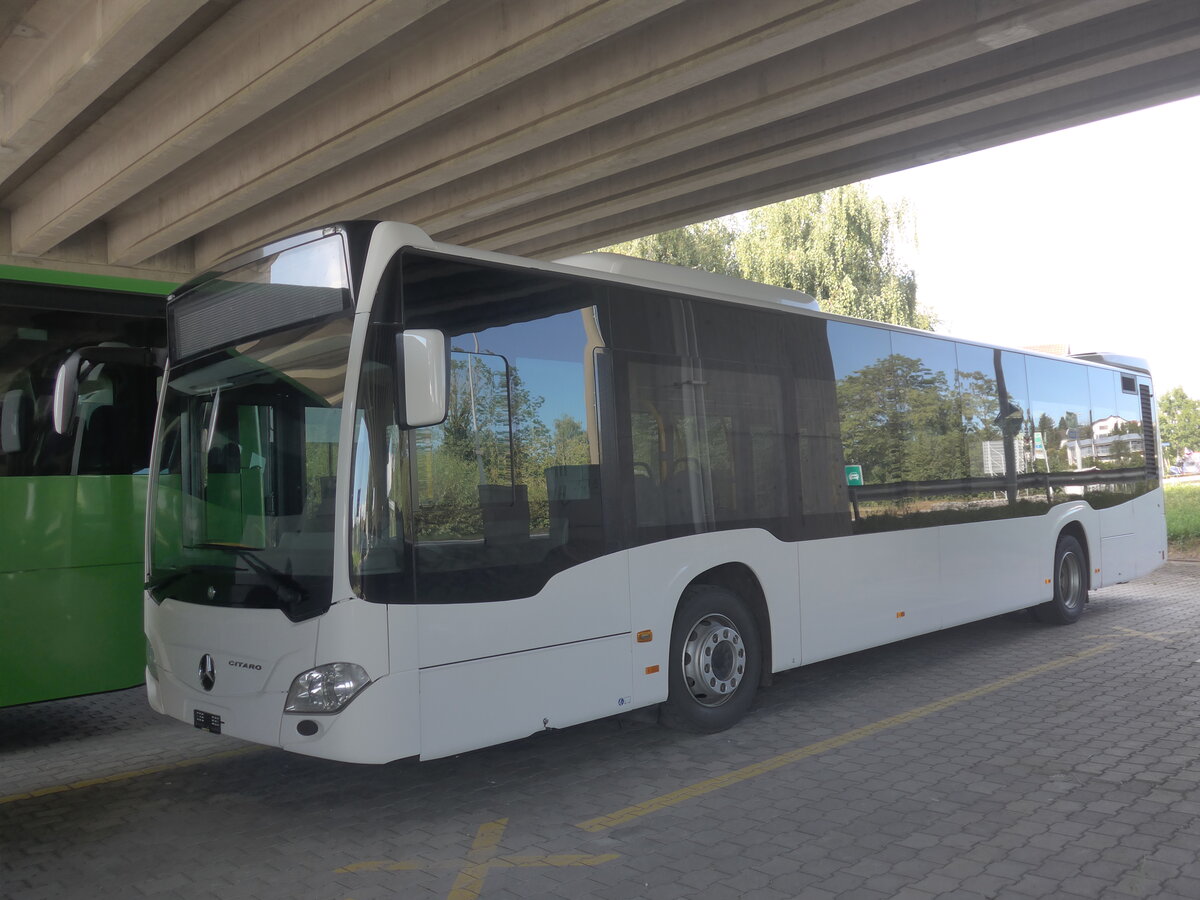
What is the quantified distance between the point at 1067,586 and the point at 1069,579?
0.29 feet

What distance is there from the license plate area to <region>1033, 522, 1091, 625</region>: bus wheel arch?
9040 millimetres

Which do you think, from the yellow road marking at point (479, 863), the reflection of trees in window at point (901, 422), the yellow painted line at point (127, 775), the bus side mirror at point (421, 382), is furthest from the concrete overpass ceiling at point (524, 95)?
the yellow road marking at point (479, 863)

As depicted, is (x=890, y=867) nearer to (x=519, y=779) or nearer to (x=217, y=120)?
(x=519, y=779)

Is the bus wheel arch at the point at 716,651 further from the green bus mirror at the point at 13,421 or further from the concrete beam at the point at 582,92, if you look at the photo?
the green bus mirror at the point at 13,421

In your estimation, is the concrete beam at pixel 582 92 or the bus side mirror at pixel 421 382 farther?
the concrete beam at pixel 582 92

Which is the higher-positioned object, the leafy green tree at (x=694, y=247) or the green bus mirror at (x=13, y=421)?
the leafy green tree at (x=694, y=247)

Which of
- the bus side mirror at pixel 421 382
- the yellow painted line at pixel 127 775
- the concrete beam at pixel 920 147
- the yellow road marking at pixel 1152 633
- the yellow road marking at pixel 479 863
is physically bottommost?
the yellow road marking at pixel 1152 633

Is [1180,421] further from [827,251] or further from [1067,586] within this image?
[1067,586]

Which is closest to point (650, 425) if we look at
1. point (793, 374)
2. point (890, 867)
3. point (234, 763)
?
point (793, 374)

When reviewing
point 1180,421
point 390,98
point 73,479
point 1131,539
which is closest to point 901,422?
point 1131,539

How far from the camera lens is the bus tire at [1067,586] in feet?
36.8

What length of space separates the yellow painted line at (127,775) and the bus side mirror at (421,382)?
3383 mm

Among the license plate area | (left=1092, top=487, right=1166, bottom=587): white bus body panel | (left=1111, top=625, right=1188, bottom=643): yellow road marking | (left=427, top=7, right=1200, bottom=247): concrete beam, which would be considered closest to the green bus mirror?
the license plate area

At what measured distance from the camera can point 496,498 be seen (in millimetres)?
5566
